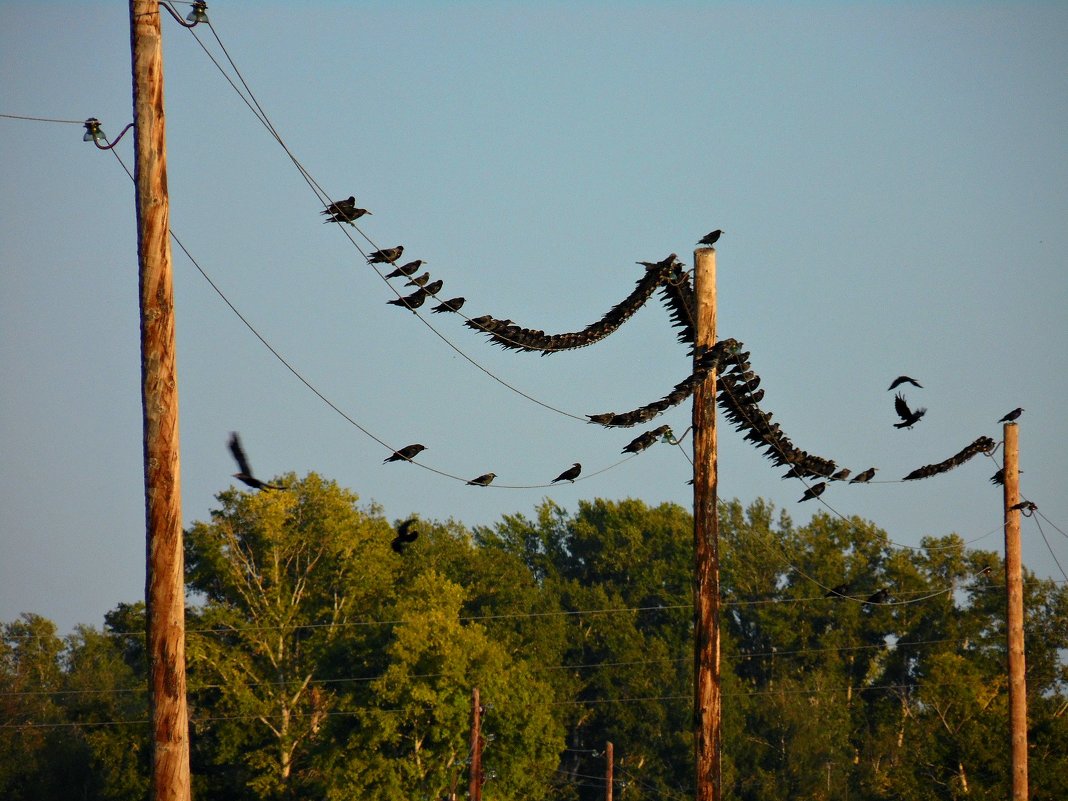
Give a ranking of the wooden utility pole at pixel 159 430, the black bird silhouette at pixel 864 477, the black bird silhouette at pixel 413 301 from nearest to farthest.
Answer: the wooden utility pole at pixel 159 430
the black bird silhouette at pixel 413 301
the black bird silhouette at pixel 864 477

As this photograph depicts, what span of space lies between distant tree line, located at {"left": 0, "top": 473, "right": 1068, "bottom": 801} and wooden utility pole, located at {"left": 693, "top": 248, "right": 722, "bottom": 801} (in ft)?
104

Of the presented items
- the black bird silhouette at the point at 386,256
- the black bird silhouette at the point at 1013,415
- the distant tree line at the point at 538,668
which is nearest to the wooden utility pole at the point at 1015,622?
the black bird silhouette at the point at 1013,415

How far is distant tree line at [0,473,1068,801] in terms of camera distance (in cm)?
5659

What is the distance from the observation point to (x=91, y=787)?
2653 inches

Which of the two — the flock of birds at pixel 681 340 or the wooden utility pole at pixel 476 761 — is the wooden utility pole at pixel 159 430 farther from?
the wooden utility pole at pixel 476 761

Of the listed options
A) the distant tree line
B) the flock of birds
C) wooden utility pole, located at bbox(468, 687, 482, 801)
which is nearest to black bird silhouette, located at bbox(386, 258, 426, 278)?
the flock of birds

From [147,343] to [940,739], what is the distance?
143ft

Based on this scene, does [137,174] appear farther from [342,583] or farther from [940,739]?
[342,583]

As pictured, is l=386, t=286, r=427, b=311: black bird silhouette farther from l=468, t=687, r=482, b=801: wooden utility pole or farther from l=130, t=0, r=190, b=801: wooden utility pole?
l=468, t=687, r=482, b=801: wooden utility pole

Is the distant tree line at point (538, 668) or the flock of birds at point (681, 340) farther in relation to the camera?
the distant tree line at point (538, 668)

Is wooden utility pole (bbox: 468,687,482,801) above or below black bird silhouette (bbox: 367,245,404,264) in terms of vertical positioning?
below

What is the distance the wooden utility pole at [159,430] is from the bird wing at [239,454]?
44 cm

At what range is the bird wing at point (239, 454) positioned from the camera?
11.6 meters

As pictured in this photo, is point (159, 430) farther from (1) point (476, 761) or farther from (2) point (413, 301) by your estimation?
(1) point (476, 761)
